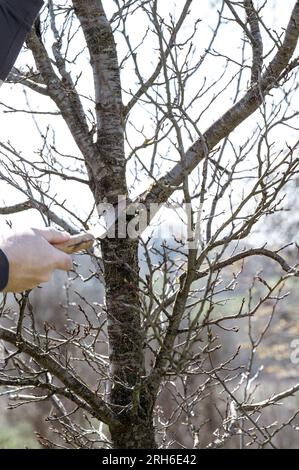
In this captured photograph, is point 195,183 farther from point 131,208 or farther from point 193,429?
point 193,429

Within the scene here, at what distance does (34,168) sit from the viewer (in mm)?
3686

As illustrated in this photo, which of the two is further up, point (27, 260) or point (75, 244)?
point (75, 244)

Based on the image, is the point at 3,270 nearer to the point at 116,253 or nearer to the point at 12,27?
the point at 12,27

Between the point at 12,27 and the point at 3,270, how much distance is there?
40 cm

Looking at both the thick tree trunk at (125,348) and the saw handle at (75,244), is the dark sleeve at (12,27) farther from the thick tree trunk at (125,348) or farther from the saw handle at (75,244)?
the thick tree trunk at (125,348)

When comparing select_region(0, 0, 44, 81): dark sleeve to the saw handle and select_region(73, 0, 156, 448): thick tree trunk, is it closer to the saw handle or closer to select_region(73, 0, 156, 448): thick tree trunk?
the saw handle

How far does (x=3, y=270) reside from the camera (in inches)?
48.9

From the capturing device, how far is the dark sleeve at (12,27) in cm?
118

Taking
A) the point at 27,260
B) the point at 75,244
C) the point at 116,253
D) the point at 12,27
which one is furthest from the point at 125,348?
the point at 12,27

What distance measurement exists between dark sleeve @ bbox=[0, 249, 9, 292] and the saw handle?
0.28 meters

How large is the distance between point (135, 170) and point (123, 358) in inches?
63.9

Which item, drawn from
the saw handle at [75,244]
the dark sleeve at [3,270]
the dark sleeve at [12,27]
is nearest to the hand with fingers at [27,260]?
the dark sleeve at [3,270]

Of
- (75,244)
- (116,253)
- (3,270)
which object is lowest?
(3,270)
